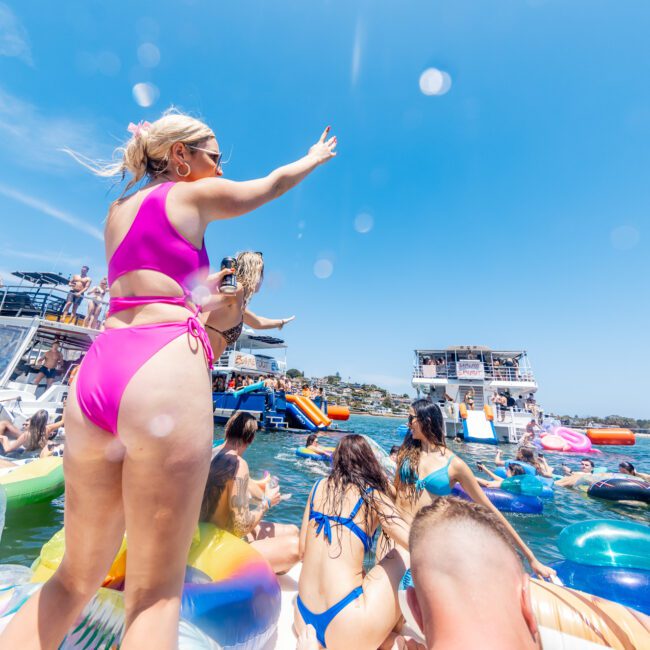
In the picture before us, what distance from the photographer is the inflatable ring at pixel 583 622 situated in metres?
1.63

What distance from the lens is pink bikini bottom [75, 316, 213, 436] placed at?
3.02 ft

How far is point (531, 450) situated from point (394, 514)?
8.76 m

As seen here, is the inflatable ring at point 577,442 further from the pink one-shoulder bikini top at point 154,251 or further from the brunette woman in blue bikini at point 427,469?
the pink one-shoulder bikini top at point 154,251

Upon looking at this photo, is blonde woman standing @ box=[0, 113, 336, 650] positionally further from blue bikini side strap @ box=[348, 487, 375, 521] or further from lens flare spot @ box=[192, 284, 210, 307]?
blue bikini side strap @ box=[348, 487, 375, 521]

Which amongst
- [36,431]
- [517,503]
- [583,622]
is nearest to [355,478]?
[583,622]

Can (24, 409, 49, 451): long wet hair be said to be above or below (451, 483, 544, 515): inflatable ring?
above

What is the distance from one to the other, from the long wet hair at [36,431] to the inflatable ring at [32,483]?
85.8 inches

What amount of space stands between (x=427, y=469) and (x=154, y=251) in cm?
341

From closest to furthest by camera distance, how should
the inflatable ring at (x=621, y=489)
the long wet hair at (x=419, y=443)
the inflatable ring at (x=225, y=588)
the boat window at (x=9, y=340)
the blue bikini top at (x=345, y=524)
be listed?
the inflatable ring at (x=225, y=588), the blue bikini top at (x=345, y=524), the long wet hair at (x=419, y=443), the inflatable ring at (x=621, y=489), the boat window at (x=9, y=340)

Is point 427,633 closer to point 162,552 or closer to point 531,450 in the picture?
point 162,552

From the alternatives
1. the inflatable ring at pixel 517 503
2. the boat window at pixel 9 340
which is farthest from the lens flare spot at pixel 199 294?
the boat window at pixel 9 340

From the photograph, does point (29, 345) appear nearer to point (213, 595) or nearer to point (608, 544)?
point (213, 595)

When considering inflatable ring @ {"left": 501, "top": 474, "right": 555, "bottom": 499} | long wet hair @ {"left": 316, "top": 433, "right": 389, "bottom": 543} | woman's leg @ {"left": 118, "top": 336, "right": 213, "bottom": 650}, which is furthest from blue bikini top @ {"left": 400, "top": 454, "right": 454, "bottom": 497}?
inflatable ring @ {"left": 501, "top": 474, "right": 555, "bottom": 499}

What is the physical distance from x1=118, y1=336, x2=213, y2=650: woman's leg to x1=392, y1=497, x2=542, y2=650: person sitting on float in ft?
2.15
